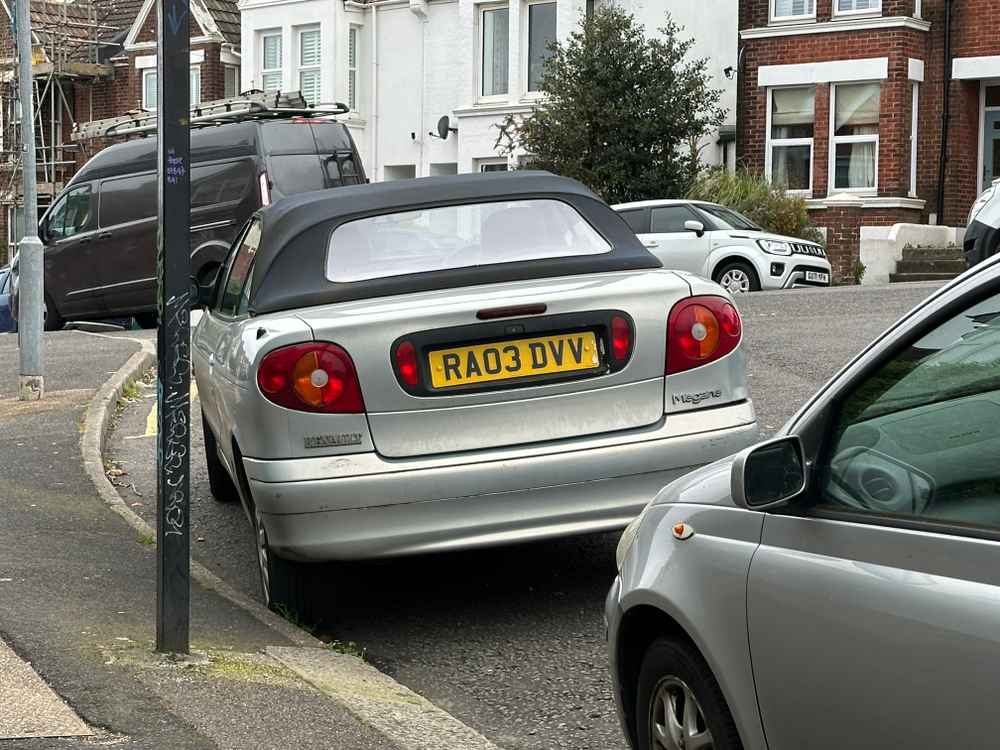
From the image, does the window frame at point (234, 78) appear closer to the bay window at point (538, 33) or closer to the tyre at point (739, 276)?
the bay window at point (538, 33)

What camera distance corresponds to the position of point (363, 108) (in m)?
38.0

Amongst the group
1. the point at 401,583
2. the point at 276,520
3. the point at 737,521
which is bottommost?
the point at 401,583

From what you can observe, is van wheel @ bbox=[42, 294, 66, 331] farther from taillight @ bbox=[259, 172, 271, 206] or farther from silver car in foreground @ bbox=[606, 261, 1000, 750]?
silver car in foreground @ bbox=[606, 261, 1000, 750]

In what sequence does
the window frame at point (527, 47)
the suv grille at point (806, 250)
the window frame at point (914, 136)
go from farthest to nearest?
the window frame at point (527, 47) → the window frame at point (914, 136) → the suv grille at point (806, 250)

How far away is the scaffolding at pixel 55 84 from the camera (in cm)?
4538

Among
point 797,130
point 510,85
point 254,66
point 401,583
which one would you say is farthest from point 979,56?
point 401,583

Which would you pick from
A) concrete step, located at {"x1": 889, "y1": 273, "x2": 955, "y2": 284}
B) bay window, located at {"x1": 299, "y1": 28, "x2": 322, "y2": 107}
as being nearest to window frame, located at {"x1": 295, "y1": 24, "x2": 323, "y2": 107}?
bay window, located at {"x1": 299, "y1": 28, "x2": 322, "y2": 107}

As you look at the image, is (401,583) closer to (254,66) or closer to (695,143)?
(695,143)

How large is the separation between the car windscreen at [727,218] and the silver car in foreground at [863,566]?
1961 cm

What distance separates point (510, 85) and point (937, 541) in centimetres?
3279

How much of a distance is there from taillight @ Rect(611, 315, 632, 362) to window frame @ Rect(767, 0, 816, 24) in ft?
85.6

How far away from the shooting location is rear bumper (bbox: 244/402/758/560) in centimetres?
549

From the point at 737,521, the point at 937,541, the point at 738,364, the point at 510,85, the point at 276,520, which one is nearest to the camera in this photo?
the point at 937,541

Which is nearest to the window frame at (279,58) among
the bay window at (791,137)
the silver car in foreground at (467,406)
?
the bay window at (791,137)
